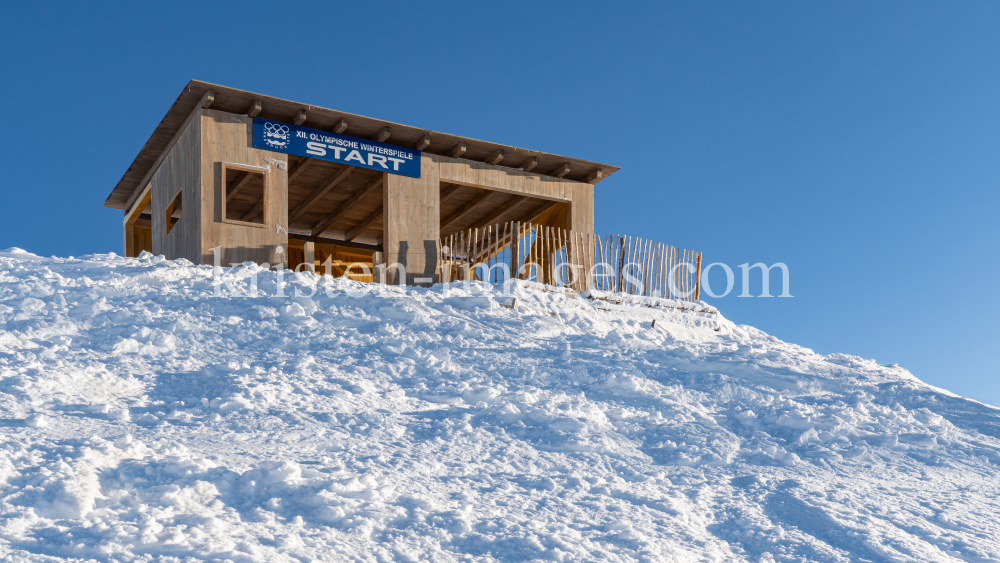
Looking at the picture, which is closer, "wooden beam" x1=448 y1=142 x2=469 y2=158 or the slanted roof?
the slanted roof

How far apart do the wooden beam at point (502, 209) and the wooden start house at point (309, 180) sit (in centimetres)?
4

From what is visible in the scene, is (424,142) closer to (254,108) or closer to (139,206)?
(254,108)

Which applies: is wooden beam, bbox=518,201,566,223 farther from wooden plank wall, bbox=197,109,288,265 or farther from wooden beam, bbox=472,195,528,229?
wooden plank wall, bbox=197,109,288,265

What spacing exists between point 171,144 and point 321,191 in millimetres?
3405

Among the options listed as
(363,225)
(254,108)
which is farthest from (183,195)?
(363,225)

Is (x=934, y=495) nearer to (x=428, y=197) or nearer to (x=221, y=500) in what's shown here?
(x=221, y=500)

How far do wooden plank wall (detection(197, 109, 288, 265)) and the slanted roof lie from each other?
1.48ft

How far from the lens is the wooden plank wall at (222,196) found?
534 inches

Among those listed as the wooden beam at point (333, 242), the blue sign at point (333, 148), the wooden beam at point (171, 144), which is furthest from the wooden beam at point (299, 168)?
the wooden beam at point (333, 242)

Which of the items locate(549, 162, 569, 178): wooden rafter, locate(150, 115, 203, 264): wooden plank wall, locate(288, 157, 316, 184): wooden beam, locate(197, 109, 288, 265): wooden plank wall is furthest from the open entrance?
locate(150, 115, 203, 264): wooden plank wall

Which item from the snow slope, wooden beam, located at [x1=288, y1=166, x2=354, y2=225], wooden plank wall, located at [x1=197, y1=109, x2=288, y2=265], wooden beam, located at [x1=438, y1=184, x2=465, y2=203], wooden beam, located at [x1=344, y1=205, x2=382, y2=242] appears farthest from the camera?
wooden beam, located at [x1=344, y1=205, x2=382, y2=242]

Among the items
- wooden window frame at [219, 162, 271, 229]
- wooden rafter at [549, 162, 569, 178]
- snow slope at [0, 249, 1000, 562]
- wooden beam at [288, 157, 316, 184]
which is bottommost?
snow slope at [0, 249, 1000, 562]

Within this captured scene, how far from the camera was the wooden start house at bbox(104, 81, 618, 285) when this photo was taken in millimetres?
13719

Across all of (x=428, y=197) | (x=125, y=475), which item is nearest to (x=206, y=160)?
(x=428, y=197)
